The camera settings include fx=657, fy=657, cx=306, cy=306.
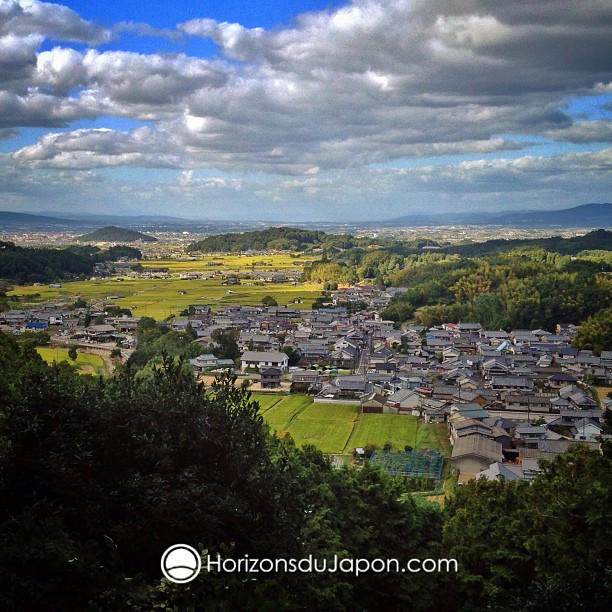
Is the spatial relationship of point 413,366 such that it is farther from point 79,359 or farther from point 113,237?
point 113,237

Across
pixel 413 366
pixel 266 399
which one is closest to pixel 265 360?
pixel 266 399

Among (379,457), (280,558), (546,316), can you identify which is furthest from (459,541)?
(546,316)

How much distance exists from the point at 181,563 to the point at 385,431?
31.8 feet

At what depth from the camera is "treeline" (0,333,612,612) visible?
9.78ft

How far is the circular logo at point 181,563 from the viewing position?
3.16 metres

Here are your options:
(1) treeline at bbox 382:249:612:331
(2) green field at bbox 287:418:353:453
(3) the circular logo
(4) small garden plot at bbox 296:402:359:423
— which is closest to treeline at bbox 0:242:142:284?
(1) treeline at bbox 382:249:612:331

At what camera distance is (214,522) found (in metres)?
3.62

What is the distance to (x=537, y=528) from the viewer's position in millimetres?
5152

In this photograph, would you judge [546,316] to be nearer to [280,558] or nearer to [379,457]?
[379,457]

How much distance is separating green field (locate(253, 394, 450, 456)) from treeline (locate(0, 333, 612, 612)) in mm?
6019

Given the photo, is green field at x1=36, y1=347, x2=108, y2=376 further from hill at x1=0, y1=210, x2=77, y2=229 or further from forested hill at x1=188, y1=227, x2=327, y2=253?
hill at x1=0, y1=210, x2=77, y2=229

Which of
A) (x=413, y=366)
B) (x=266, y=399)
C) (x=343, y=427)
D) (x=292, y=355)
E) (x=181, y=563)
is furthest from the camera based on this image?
(x=292, y=355)

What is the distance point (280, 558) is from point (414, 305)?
2531cm

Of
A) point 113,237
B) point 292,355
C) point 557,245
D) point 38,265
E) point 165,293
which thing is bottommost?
point 292,355
